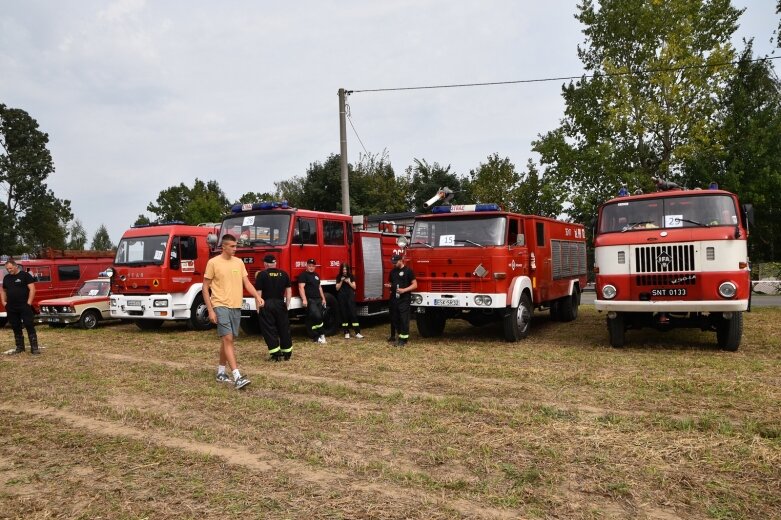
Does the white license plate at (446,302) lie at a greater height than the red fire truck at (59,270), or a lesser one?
lesser

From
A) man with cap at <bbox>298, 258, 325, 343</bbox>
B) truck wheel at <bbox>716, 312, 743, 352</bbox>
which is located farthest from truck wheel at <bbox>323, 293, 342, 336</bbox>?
truck wheel at <bbox>716, 312, 743, 352</bbox>

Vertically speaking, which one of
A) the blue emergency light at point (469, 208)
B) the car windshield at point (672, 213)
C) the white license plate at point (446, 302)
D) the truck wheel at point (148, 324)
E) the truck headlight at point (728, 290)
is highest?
the blue emergency light at point (469, 208)

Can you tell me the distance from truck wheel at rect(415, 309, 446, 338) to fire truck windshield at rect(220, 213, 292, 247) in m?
3.14

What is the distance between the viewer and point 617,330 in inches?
391

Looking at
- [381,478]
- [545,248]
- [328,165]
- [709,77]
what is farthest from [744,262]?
[328,165]

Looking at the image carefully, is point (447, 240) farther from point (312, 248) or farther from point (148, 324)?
point (148, 324)

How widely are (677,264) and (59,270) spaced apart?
56.8 ft

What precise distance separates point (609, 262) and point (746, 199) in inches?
954

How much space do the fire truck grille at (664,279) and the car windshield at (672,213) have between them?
0.85 metres

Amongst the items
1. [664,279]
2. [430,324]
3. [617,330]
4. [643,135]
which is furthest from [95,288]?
[643,135]

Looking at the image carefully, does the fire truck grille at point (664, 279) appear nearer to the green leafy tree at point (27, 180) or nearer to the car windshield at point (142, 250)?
the car windshield at point (142, 250)


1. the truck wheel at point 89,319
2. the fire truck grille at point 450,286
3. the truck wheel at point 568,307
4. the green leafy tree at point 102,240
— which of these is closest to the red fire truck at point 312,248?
the fire truck grille at point 450,286

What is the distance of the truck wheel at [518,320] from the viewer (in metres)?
10.9

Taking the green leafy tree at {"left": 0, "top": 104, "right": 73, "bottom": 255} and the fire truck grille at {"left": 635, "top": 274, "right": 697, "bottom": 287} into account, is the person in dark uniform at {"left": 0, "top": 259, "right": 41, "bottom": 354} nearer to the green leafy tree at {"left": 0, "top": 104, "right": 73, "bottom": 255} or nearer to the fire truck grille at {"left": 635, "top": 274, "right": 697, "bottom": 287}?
the fire truck grille at {"left": 635, "top": 274, "right": 697, "bottom": 287}
